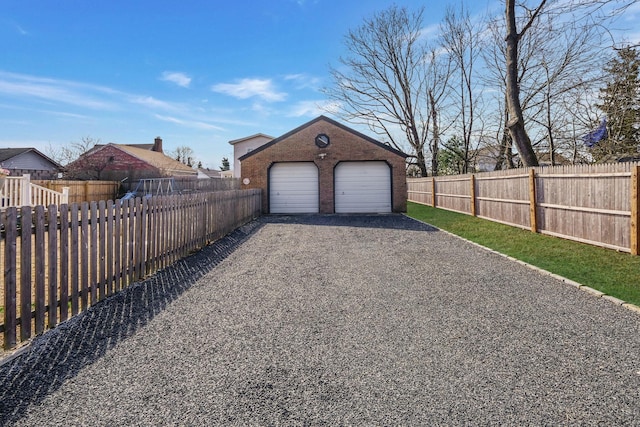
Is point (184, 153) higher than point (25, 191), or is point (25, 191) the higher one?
point (184, 153)

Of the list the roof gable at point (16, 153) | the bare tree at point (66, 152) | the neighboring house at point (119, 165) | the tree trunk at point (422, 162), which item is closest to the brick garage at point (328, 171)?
the neighboring house at point (119, 165)

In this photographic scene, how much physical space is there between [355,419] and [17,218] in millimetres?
3313

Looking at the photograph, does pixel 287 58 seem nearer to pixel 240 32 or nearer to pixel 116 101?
pixel 240 32

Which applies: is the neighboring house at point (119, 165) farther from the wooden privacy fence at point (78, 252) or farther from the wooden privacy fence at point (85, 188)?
the wooden privacy fence at point (78, 252)

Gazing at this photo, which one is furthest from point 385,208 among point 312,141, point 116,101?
point 116,101

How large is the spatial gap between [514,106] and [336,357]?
484 inches

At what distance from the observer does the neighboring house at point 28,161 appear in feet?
74.8

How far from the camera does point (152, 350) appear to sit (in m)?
2.99

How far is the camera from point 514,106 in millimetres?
12055

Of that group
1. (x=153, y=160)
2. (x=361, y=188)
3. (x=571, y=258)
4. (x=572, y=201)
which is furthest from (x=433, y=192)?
(x=153, y=160)

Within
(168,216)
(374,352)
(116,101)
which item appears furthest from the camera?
(116,101)

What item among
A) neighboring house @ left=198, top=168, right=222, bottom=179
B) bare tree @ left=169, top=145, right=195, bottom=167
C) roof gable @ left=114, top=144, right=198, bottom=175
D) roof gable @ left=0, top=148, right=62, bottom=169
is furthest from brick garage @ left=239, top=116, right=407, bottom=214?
bare tree @ left=169, top=145, right=195, bottom=167

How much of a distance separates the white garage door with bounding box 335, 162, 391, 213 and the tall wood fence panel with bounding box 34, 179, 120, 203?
13.2 metres

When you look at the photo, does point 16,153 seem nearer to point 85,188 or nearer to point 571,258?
point 85,188
